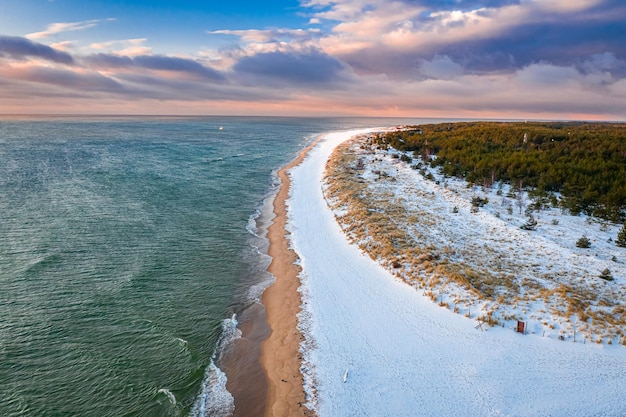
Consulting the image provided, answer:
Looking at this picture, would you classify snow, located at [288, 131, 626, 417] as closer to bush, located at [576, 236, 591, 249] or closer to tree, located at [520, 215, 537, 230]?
bush, located at [576, 236, 591, 249]

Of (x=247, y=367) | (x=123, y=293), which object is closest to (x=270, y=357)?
(x=247, y=367)

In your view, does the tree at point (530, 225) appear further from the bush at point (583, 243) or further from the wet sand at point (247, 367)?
the wet sand at point (247, 367)

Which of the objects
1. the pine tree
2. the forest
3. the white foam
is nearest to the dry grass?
the pine tree

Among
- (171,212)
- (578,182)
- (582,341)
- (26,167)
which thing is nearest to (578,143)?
(578,182)

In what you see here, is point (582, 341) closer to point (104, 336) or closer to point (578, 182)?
point (104, 336)

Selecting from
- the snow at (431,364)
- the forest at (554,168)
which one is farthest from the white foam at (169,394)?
the forest at (554,168)

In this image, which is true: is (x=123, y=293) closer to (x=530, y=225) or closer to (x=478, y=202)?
(x=530, y=225)
